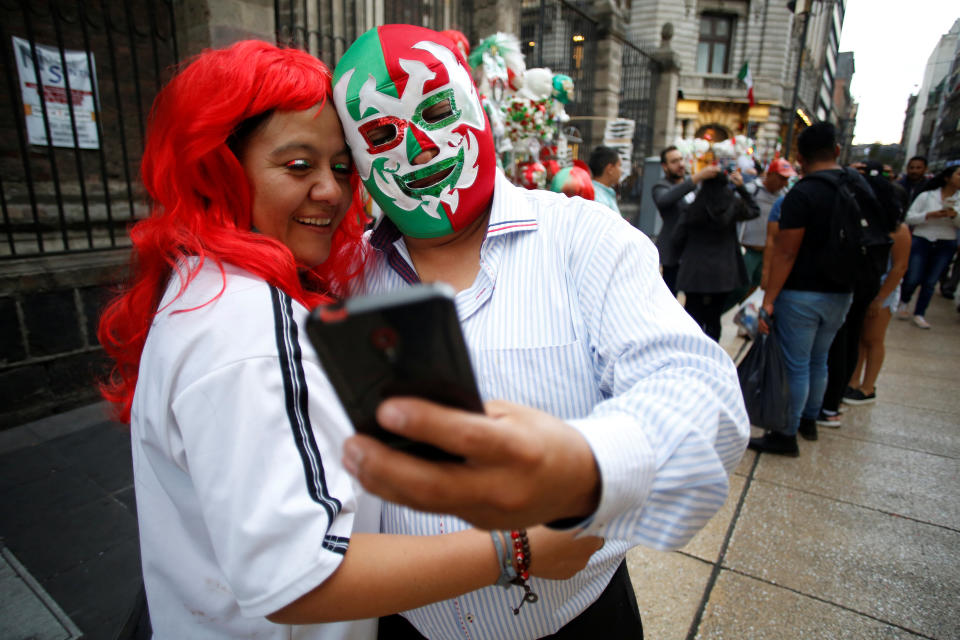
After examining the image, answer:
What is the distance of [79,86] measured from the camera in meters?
4.55

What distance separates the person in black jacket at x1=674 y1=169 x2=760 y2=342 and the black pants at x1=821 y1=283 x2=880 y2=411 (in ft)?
2.85

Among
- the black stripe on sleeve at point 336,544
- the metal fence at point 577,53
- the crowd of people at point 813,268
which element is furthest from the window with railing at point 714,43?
the black stripe on sleeve at point 336,544

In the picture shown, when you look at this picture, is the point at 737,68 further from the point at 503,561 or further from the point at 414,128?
the point at 503,561

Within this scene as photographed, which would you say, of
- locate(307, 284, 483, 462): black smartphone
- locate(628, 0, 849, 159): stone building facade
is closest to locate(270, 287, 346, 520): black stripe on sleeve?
locate(307, 284, 483, 462): black smartphone

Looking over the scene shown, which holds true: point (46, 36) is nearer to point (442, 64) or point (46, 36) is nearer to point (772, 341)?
point (442, 64)

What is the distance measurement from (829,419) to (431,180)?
4.42 m

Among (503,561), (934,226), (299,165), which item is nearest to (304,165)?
(299,165)

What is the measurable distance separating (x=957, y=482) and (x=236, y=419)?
4.49 meters

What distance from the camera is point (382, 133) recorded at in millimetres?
1213

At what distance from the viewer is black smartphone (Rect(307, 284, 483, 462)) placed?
1.58 ft

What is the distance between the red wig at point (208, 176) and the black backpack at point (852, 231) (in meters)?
3.42

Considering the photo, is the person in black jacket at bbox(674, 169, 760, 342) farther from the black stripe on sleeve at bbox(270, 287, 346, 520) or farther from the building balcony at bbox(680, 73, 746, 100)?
the building balcony at bbox(680, 73, 746, 100)

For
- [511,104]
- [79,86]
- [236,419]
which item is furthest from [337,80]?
[79,86]

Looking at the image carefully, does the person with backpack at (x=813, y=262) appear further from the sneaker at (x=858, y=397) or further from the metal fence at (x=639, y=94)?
the metal fence at (x=639, y=94)
